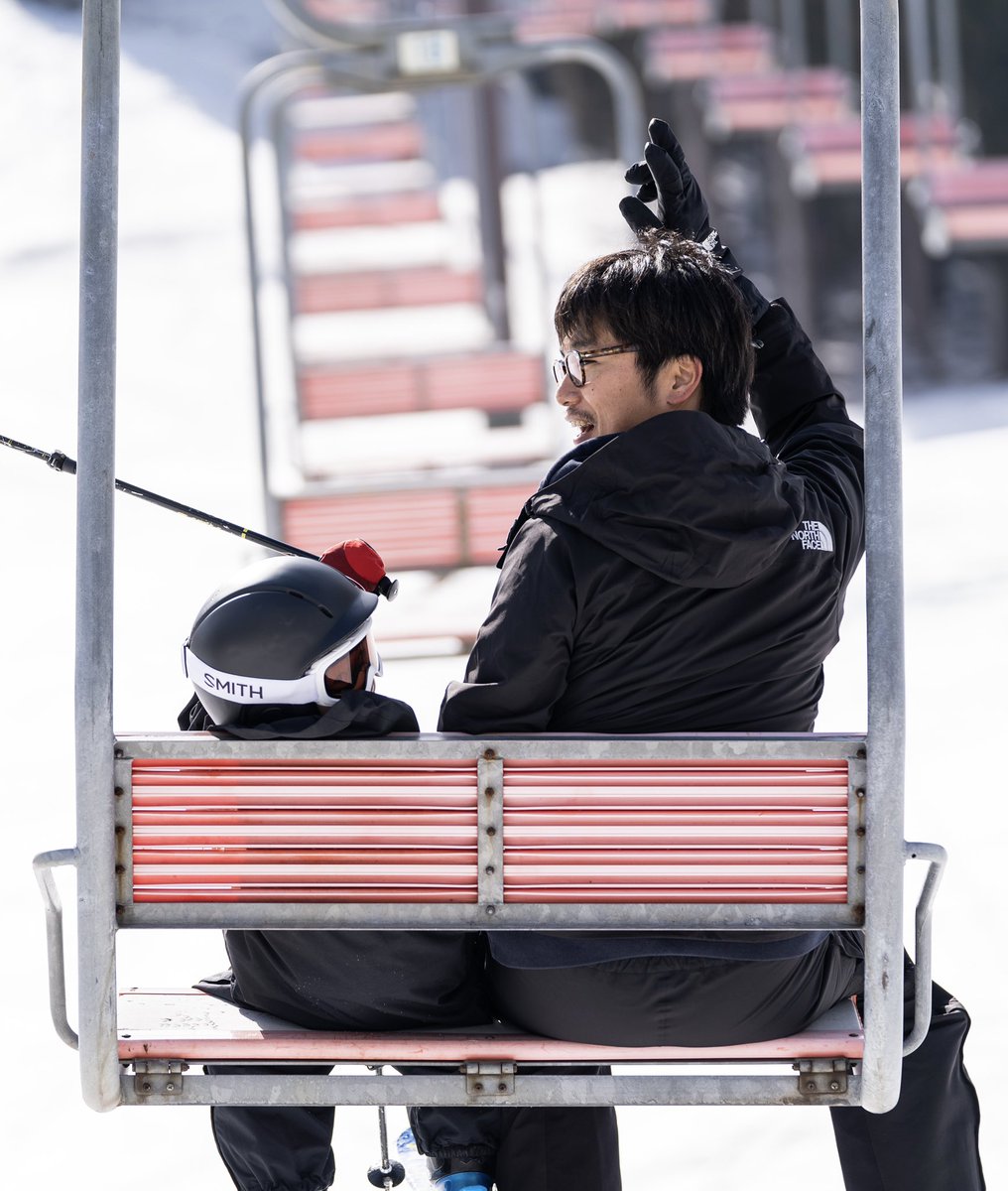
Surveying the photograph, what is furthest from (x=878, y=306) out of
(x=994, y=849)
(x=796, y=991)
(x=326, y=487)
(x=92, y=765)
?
(x=326, y=487)

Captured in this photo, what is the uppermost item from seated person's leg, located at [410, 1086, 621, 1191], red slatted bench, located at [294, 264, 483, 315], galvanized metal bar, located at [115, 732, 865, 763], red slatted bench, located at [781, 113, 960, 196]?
red slatted bench, located at [781, 113, 960, 196]

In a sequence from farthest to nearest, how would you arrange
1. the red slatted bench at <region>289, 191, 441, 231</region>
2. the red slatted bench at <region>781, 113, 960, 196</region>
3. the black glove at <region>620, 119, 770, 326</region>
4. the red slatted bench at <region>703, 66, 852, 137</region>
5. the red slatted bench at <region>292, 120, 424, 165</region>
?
the red slatted bench at <region>292, 120, 424, 165</region> < the red slatted bench at <region>289, 191, 441, 231</region> < the red slatted bench at <region>703, 66, 852, 137</region> < the red slatted bench at <region>781, 113, 960, 196</region> < the black glove at <region>620, 119, 770, 326</region>

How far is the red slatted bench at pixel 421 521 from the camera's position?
20.3ft

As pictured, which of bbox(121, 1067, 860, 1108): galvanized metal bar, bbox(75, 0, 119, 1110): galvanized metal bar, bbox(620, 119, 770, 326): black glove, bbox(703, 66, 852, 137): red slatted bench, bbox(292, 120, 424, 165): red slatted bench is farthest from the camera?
bbox(292, 120, 424, 165): red slatted bench

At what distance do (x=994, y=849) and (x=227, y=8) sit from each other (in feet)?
61.3

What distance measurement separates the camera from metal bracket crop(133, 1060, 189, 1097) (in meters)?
2.03

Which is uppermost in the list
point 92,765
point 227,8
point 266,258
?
point 227,8

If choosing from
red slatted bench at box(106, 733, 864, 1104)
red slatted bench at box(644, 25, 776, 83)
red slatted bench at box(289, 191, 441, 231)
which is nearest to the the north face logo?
red slatted bench at box(106, 733, 864, 1104)

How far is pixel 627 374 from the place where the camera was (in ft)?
6.95

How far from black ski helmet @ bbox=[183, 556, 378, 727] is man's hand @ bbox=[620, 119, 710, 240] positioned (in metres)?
0.67

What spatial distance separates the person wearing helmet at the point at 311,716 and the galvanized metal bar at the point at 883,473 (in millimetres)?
520

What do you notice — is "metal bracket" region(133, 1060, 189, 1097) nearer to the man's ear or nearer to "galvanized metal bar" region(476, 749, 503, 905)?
"galvanized metal bar" region(476, 749, 503, 905)

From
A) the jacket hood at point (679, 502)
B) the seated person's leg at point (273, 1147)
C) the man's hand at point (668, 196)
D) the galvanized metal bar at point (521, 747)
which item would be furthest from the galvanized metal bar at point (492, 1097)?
A: the man's hand at point (668, 196)

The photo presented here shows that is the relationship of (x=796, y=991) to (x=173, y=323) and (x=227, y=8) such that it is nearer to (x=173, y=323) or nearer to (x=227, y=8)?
(x=173, y=323)
